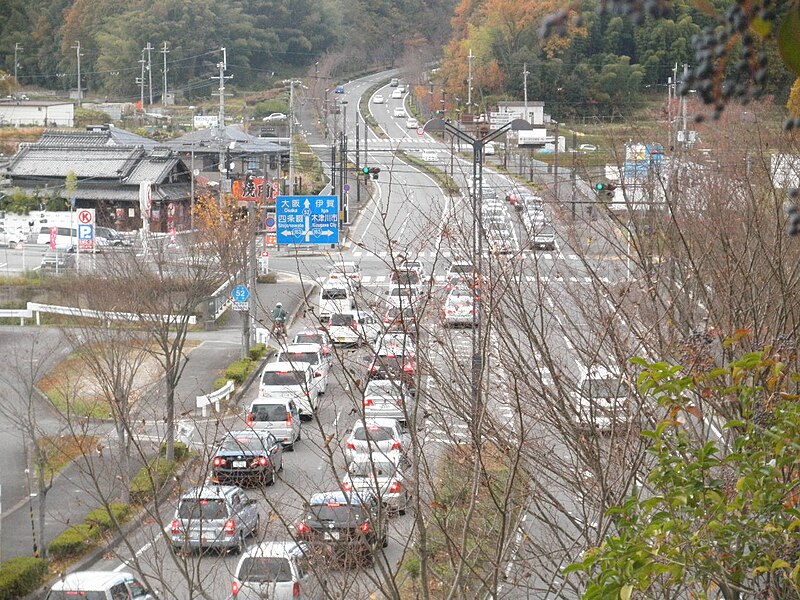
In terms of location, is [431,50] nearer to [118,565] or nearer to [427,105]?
[427,105]

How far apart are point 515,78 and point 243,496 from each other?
50.3m

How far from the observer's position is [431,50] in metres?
98.5

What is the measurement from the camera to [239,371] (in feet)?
86.8

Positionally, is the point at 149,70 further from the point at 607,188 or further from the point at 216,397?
the point at 607,188

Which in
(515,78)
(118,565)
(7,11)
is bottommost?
(118,565)

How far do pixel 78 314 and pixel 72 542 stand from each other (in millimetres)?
7834

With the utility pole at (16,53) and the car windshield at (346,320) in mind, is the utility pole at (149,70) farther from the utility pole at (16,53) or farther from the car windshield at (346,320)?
the car windshield at (346,320)

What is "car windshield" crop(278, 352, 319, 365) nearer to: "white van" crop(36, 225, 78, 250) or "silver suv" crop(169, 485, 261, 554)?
"silver suv" crop(169, 485, 261, 554)

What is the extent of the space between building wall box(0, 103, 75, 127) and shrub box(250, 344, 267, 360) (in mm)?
50841

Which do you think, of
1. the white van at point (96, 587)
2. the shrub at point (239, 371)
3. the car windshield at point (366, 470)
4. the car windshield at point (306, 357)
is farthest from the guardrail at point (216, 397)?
the white van at point (96, 587)

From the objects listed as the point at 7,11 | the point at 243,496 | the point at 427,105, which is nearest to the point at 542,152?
the point at 427,105

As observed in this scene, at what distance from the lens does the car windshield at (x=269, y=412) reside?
2089cm

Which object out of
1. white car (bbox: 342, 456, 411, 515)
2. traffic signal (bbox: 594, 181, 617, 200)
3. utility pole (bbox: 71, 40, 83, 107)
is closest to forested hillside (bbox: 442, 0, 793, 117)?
traffic signal (bbox: 594, 181, 617, 200)

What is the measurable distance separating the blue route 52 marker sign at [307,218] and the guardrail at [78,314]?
5.01 meters
